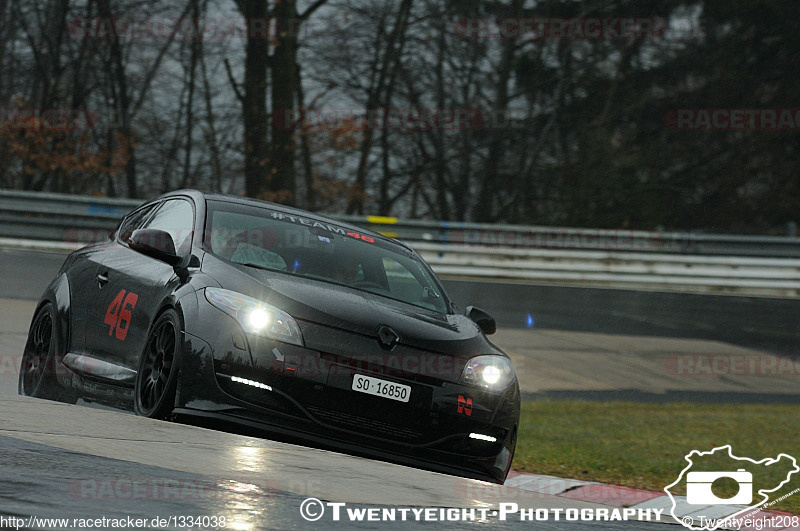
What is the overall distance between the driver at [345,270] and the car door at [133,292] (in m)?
0.85

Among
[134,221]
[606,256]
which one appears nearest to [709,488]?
[134,221]

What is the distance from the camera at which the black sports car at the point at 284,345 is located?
5.16m

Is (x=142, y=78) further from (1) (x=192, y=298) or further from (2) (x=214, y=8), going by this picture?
(1) (x=192, y=298)

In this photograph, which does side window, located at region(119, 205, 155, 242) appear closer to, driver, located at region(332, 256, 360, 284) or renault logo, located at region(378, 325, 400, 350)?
driver, located at region(332, 256, 360, 284)

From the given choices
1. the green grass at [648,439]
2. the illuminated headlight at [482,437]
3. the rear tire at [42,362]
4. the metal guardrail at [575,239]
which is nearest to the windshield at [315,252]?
the illuminated headlight at [482,437]

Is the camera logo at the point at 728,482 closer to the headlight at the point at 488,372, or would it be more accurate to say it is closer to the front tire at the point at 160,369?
the headlight at the point at 488,372

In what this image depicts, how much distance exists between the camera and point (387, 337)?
5363 millimetres

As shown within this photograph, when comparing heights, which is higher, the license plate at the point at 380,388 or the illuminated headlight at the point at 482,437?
the license plate at the point at 380,388

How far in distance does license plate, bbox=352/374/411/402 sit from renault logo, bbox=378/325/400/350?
186 millimetres

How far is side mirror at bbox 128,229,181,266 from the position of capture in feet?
19.3

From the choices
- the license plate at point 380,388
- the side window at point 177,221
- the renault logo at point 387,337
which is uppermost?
the side window at point 177,221

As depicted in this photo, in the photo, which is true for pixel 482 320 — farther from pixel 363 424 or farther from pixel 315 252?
pixel 363 424

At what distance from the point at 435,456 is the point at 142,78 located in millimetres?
16088

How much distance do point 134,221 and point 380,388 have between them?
276 cm
